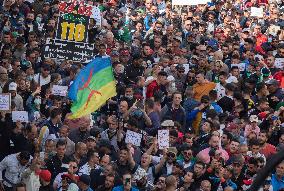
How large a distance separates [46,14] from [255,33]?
18.5ft

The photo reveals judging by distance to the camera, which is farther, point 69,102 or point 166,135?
point 69,102

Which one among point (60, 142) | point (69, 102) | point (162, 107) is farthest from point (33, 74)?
point (60, 142)

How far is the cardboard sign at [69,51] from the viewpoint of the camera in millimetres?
10859

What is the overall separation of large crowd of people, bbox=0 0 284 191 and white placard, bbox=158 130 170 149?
0.07 m

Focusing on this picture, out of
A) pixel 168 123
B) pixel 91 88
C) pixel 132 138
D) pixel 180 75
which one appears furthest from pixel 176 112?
pixel 180 75

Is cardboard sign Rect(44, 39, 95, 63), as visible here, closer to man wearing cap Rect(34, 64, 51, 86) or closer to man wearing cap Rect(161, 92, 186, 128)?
man wearing cap Rect(34, 64, 51, 86)

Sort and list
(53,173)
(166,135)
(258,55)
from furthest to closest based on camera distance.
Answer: (258,55) → (166,135) → (53,173)

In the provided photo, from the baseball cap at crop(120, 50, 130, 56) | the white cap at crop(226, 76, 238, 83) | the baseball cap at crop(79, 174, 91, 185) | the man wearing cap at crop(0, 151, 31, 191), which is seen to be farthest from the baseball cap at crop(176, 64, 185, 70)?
the baseball cap at crop(79, 174, 91, 185)

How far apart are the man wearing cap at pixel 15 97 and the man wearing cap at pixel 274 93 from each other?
4484 mm

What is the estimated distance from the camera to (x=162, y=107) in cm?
1132

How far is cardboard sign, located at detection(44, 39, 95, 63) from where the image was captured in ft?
35.6

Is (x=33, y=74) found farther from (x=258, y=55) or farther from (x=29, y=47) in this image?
(x=258, y=55)

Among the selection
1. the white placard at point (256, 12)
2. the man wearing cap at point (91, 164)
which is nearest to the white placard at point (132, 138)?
the man wearing cap at point (91, 164)

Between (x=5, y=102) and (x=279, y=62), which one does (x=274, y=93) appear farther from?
(x=5, y=102)
